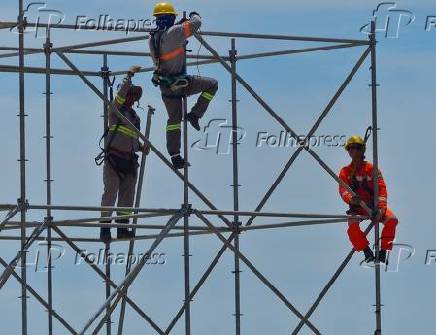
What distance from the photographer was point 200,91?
31297 millimetres

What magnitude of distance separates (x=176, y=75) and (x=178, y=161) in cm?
123

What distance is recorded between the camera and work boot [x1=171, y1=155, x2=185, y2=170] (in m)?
31.0

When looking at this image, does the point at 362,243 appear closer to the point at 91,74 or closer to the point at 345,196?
the point at 345,196

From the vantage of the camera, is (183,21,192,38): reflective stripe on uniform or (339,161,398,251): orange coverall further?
(339,161,398,251): orange coverall

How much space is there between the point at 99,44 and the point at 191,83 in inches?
82.3

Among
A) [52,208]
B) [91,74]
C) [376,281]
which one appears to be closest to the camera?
[52,208]

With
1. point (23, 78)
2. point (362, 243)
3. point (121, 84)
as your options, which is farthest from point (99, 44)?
point (362, 243)

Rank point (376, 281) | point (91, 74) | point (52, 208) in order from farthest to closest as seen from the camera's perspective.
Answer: point (91, 74) < point (376, 281) < point (52, 208)

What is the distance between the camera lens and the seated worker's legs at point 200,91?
1224 inches

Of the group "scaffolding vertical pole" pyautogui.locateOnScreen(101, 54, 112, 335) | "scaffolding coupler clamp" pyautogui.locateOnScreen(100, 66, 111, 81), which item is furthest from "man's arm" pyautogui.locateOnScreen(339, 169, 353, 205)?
"scaffolding coupler clamp" pyautogui.locateOnScreen(100, 66, 111, 81)

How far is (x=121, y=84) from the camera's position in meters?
32.5

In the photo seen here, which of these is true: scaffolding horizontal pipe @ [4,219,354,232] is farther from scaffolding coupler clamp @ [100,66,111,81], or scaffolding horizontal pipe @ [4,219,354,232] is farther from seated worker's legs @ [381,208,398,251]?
scaffolding coupler clamp @ [100,66,111,81]

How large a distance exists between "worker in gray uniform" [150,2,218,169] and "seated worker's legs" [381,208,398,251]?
3.37m

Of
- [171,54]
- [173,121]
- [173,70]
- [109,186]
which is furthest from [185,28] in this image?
[109,186]
